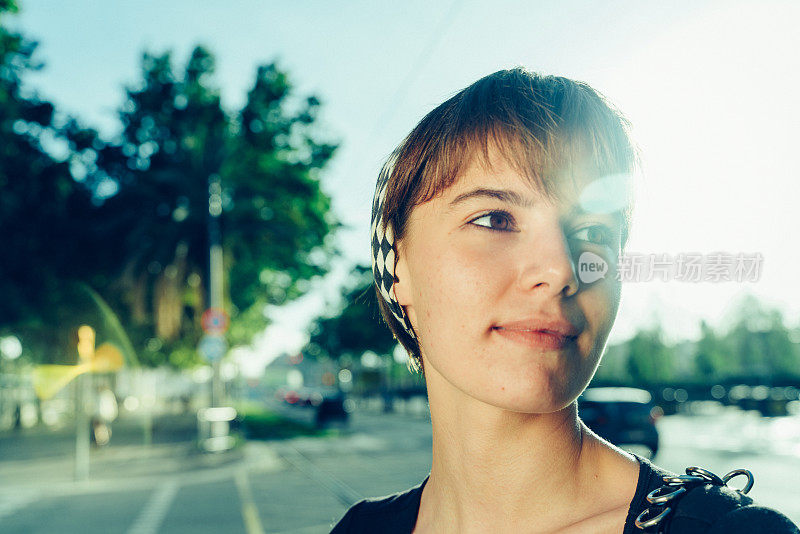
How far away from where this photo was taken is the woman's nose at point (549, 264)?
997 millimetres

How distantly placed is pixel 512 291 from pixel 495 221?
0.40 feet

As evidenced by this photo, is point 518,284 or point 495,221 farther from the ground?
point 495,221

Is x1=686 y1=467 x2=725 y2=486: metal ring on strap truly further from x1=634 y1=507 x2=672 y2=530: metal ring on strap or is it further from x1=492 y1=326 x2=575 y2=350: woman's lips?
x1=492 y1=326 x2=575 y2=350: woman's lips

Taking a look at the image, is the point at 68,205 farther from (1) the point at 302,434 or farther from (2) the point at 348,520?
(2) the point at 348,520

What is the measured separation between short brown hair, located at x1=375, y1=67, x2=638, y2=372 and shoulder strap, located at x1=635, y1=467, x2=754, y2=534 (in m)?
0.43

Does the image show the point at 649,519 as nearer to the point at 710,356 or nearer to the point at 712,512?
the point at 712,512

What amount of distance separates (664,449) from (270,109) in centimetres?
1657

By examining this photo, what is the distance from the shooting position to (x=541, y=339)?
99 centimetres

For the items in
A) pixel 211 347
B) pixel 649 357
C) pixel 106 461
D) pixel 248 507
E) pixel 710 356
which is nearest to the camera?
pixel 248 507

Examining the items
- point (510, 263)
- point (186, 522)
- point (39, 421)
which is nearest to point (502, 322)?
point (510, 263)

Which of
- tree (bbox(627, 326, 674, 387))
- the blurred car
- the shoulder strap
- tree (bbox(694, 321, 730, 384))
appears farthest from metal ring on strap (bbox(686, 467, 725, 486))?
tree (bbox(694, 321, 730, 384))

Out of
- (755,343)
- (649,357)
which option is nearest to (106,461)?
(649,357)

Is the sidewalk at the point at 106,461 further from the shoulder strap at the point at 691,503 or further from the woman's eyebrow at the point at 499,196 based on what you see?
the shoulder strap at the point at 691,503

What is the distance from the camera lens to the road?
876 centimetres
